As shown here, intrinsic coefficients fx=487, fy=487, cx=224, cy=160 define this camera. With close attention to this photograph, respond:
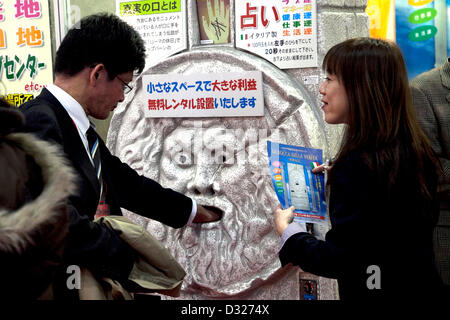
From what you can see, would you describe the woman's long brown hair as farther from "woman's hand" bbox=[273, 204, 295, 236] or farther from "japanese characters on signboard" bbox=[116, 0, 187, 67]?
"japanese characters on signboard" bbox=[116, 0, 187, 67]

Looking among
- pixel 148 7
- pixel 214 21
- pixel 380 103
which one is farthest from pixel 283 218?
pixel 148 7

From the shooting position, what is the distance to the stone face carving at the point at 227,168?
282cm

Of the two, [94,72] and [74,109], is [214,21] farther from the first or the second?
[74,109]

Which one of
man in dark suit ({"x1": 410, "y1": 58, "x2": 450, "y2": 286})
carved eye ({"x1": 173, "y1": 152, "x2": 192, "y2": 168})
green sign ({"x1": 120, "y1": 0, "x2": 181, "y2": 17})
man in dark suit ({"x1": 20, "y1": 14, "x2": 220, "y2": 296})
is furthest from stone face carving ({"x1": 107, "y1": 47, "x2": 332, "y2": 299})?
man in dark suit ({"x1": 20, "y1": 14, "x2": 220, "y2": 296})

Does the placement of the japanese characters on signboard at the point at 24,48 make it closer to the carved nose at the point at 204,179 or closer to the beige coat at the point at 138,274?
the carved nose at the point at 204,179

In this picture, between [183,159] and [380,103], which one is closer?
[380,103]

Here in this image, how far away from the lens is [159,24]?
3082mm

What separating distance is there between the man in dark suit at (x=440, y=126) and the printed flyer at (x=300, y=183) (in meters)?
0.69

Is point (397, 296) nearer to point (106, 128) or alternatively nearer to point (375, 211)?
point (375, 211)

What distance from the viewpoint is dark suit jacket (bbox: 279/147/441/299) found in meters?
1.53

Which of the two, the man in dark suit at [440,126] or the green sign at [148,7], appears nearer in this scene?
the man in dark suit at [440,126]

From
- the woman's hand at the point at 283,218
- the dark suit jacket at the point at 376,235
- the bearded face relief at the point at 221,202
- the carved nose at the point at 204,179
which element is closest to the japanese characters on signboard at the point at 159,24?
the bearded face relief at the point at 221,202

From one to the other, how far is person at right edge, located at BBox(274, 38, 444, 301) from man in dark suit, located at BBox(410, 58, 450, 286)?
70 cm

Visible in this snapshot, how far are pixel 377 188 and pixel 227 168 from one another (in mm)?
1523
